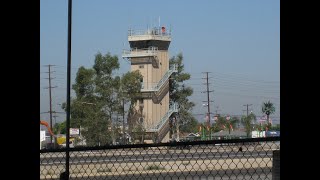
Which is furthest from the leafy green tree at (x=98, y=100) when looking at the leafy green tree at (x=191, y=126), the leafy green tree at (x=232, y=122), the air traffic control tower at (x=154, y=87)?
the leafy green tree at (x=232, y=122)

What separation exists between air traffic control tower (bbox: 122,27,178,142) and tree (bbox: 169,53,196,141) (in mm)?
600

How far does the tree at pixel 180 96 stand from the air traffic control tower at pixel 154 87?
60cm

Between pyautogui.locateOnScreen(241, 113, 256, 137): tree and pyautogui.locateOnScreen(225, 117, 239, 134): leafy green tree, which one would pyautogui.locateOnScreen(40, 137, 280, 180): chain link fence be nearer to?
pyautogui.locateOnScreen(241, 113, 256, 137): tree

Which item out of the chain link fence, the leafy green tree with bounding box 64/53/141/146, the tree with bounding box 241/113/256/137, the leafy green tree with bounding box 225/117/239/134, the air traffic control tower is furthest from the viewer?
the leafy green tree with bounding box 225/117/239/134

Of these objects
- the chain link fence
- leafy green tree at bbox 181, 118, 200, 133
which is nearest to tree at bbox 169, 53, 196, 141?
leafy green tree at bbox 181, 118, 200, 133

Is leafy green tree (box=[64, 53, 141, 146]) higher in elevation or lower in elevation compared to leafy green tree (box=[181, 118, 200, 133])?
higher

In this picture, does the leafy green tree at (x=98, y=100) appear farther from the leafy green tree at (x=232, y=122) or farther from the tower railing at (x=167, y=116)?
the leafy green tree at (x=232, y=122)

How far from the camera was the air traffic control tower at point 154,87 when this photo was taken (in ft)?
146

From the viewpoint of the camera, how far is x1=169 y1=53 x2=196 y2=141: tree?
46.7 metres

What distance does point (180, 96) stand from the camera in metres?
47.8

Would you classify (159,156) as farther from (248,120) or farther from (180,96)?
(248,120)
